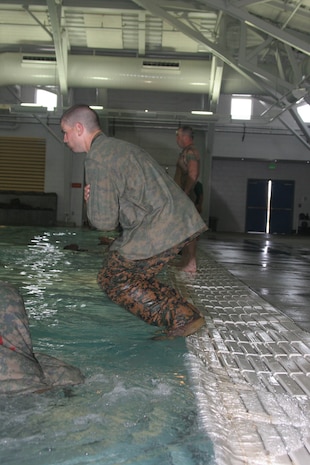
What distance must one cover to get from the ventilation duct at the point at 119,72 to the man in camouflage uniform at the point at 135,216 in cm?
1256

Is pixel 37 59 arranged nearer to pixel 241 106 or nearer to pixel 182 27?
pixel 182 27

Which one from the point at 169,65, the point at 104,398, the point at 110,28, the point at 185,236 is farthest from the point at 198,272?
the point at 110,28

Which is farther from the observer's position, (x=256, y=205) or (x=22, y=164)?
(x=256, y=205)

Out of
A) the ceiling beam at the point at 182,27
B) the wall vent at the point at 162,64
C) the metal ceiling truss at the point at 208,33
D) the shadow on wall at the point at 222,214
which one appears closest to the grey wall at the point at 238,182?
the shadow on wall at the point at 222,214

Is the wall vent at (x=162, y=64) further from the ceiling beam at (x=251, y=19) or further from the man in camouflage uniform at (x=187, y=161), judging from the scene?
the man in camouflage uniform at (x=187, y=161)

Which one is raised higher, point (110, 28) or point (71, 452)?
point (110, 28)

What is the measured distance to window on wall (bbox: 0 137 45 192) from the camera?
2233 centimetres

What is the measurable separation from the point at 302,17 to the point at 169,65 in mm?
4889

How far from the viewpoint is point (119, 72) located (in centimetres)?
1520

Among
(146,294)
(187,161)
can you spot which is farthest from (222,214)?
(146,294)

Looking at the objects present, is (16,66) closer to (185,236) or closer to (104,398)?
(185,236)

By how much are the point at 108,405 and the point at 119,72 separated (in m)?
14.1

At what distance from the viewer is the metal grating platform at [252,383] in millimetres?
1980

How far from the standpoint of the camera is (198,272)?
7383mm
